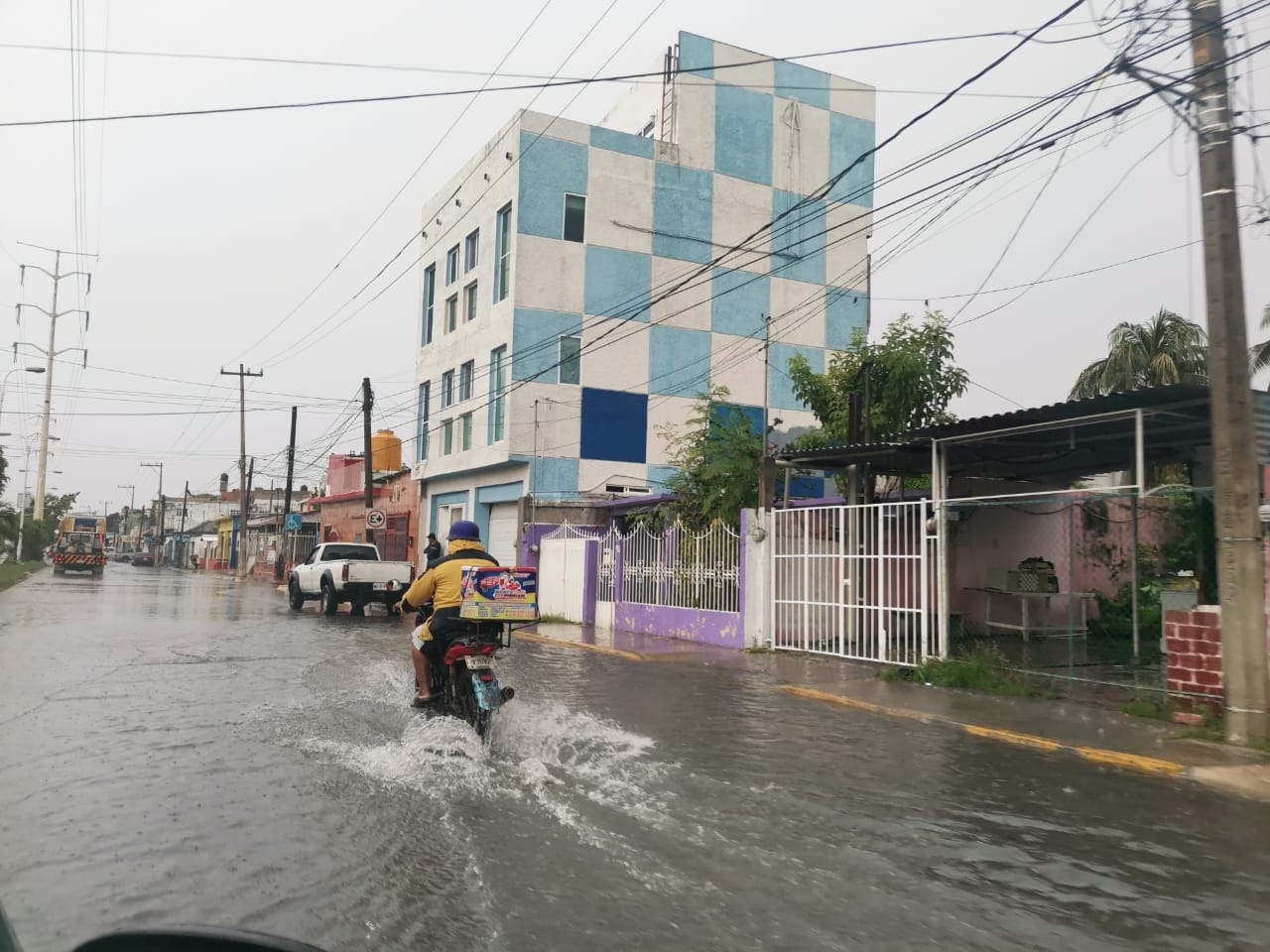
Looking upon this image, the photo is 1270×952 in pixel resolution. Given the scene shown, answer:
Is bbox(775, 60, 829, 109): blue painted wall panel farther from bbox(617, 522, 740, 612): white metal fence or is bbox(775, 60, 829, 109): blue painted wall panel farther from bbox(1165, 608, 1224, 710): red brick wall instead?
bbox(1165, 608, 1224, 710): red brick wall

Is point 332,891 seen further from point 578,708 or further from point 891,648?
point 891,648

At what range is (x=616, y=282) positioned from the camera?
28906 millimetres

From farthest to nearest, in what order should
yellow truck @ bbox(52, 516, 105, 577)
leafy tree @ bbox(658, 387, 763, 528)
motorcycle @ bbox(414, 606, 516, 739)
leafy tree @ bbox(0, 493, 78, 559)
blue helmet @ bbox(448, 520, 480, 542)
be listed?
1. yellow truck @ bbox(52, 516, 105, 577)
2. leafy tree @ bbox(0, 493, 78, 559)
3. leafy tree @ bbox(658, 387, 763, 528)
4. blue helmet @ bbox(448, 520, 480, 542)
5. motorcycle @ bbox(414, 606, 516, 739)

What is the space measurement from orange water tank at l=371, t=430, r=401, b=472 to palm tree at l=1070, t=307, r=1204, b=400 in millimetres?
28765

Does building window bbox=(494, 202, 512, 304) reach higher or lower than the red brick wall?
higher

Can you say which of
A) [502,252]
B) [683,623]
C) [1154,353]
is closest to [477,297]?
[502,252]

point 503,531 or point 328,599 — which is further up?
point 503,531

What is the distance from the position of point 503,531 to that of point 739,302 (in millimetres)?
10623

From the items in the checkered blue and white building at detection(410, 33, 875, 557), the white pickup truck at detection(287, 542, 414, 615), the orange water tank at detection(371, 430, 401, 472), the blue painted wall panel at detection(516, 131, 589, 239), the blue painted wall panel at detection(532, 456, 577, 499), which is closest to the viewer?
the white pickup truck at detection(287, 542, 414, 615)

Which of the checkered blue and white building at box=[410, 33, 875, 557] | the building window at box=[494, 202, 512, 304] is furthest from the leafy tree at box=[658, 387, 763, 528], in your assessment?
the building window at box=[494, 202, 512, 304]

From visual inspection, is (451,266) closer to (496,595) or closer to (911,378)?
(911,378)

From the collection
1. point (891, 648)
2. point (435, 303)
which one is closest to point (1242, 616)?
point (891, 648)

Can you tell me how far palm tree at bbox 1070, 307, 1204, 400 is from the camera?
27484 mm

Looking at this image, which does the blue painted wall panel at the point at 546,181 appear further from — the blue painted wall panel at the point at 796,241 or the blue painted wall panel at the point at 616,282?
the blue painted wall panel at the point at 796,241
